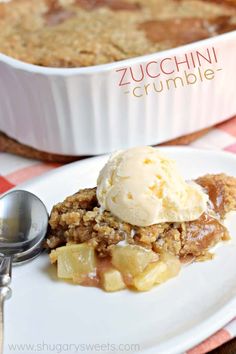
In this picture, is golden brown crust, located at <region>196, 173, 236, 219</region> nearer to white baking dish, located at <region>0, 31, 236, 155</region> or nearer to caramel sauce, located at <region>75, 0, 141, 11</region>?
white baking dish, located at <region>0, 31, 236, 155</region>

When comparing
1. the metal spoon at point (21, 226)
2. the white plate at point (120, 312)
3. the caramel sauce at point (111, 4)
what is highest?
the caramel sauce at point (111, 4)

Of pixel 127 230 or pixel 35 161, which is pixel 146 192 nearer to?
pixel 127 230

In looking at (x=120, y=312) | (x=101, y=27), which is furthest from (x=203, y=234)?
(x=101, y=27)

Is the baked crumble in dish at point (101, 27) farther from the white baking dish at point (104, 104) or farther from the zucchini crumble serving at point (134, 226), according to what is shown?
the zucchini crumble serving at point (134, 226)

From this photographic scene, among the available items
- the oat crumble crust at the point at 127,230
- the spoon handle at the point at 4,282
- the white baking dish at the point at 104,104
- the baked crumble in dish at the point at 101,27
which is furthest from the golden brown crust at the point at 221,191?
the baked crumble in dish at the point at 101,27

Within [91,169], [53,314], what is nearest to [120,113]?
[91,169]

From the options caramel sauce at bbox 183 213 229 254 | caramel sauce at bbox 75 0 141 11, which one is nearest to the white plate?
caramel sauce at bbox 183 213 229 254

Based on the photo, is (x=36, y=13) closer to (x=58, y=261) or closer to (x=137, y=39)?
(x=137, y=39)
